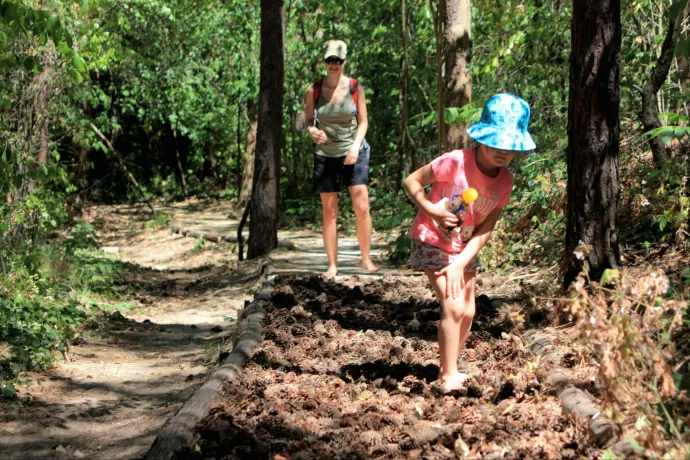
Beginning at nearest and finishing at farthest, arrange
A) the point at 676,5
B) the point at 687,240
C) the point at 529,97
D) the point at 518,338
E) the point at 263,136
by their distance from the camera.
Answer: the point at 676,5 < the point at 518,338 < the point at 687,240 < the point at 263,136 < the point at 529,97

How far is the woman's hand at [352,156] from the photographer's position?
8.35 m

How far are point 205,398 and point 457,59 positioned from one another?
6.02m

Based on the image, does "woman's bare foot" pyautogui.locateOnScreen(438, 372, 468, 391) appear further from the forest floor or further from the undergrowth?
the undergrowth

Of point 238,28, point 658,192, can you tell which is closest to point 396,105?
point 238,28

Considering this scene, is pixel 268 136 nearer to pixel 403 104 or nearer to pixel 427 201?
pixel 403 104

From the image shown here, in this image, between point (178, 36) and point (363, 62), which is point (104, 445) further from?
point (178, 36)

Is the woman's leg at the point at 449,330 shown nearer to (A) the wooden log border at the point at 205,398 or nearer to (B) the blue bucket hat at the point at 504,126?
(B) the blue bucket hat at the point at 504,126

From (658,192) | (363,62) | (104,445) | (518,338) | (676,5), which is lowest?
(104,445)

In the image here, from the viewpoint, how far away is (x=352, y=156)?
8359 mm

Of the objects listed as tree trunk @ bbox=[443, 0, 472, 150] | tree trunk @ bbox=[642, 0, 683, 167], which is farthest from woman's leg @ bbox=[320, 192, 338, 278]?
tree trunk @ bbox=[642, 0, 683, 167]

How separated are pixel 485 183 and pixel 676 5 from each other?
1333mm

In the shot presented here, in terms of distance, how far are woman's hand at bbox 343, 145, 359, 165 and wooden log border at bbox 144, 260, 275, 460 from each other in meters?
1.65

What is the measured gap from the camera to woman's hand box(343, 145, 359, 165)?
8352 millimetres

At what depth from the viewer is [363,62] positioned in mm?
19984
